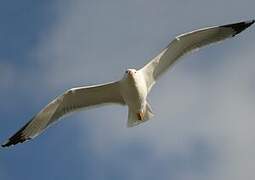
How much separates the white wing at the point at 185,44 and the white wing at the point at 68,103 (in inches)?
27.8

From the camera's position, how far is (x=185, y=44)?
11484 mm

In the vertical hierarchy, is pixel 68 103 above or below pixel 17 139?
above

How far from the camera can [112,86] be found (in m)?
11.4

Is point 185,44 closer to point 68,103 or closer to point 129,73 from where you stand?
point 129,73

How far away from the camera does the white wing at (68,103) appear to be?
11.5 metres

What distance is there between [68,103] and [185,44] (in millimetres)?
2282

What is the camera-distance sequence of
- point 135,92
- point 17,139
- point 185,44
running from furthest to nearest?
point 17,139
point 185,44
point 135,92

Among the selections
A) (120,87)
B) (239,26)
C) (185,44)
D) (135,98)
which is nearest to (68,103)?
(120,87)

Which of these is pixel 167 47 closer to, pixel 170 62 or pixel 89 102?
pixel 170 62

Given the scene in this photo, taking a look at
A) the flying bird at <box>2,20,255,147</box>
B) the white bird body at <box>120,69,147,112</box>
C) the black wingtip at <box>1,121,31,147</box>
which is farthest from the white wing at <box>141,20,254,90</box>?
the black wingtip at <box>1,121,31,147</box>

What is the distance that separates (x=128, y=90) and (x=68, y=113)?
1.29m

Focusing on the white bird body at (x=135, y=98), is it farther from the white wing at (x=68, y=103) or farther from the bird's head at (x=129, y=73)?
the white wing at (x=68, y=103)

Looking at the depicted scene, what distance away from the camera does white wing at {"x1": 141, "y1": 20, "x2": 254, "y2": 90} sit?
11.4m

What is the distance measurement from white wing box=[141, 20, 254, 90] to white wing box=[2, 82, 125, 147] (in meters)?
0.71
